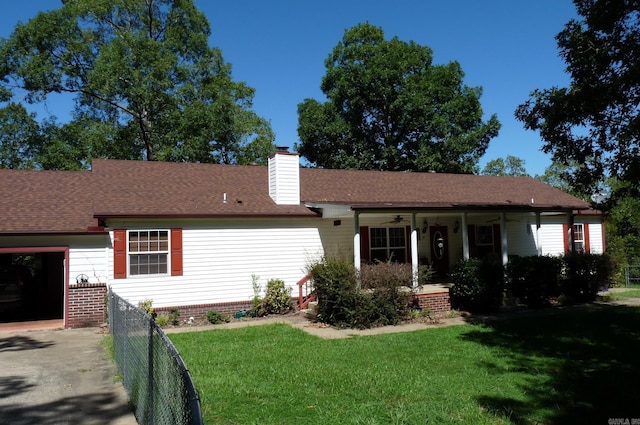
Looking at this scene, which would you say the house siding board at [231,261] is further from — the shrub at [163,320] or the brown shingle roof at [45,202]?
the brown shingle roof at [45,202]

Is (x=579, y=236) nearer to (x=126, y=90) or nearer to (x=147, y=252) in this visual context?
(x=147, y=252)

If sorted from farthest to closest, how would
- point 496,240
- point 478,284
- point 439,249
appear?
1. point 496,240
2. point 439,249
3. point 478,284

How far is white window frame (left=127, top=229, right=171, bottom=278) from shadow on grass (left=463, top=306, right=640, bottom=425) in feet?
26.6

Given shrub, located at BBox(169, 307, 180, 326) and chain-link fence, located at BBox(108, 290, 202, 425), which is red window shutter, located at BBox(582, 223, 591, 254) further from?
chain-link fence, located at BBox(108, 290, 202, 425)

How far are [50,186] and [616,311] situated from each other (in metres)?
17.1

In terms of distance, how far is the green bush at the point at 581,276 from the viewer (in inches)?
564

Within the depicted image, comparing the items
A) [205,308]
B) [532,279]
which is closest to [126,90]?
[205,308]

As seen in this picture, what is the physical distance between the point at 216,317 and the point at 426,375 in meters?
7.41

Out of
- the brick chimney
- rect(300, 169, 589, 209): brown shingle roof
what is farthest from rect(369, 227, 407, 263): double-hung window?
the brick chimney

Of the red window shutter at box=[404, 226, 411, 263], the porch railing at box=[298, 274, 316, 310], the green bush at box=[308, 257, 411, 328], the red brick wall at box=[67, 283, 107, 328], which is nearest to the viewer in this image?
the green bush at box=[308, 257, 411, 328]

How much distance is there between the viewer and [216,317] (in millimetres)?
12766

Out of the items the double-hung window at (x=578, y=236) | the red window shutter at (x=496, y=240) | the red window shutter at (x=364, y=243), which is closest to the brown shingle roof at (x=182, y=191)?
the red window shutter at (x=364, y=243)

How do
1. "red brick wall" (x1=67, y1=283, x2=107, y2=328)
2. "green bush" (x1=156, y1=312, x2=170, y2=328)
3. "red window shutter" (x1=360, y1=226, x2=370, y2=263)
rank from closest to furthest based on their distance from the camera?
1. "green bush" (x1=156, y1=312, x2=170, y2=328)
2. "red brick wall" (x1=67, y1=283, x2=107, y2=328)
3. "red window shutter" (x1=360, y1=226, x2=370, y2=263)

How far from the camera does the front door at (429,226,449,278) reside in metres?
17.3
